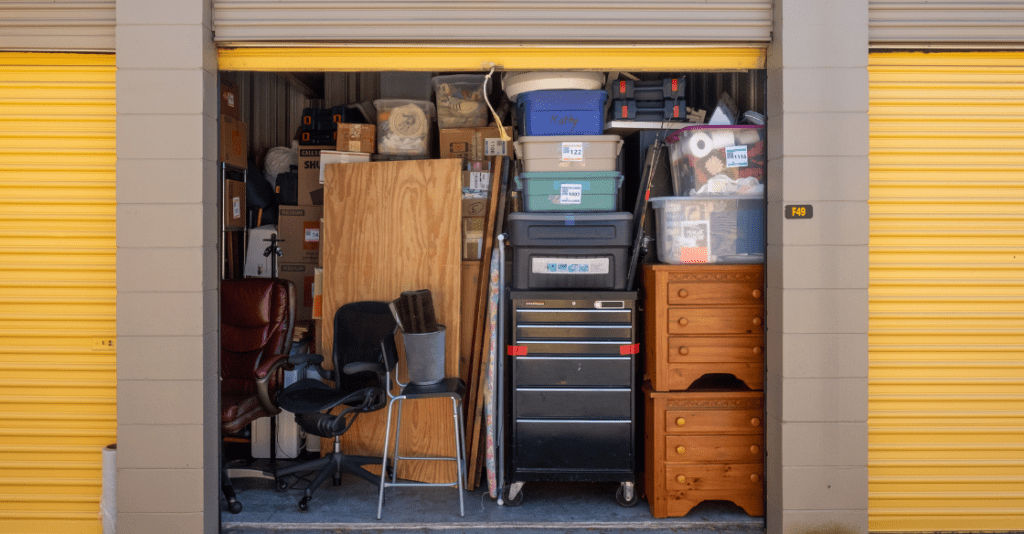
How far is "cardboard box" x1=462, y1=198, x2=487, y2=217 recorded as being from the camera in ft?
13.2

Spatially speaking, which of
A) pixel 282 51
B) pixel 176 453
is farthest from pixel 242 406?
pixel 282 51

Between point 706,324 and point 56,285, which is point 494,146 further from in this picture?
point 56,285

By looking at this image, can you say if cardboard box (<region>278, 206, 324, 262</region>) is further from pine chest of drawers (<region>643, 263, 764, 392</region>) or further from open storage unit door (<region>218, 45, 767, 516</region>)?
pine chest of drawers (<region>643, 263, 764, 392</region>)

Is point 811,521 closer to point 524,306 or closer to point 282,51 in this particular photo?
point 524,306

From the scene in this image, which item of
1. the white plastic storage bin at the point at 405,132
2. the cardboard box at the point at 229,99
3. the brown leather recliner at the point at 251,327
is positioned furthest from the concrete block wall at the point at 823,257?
the cardboard box at the point at 229,99

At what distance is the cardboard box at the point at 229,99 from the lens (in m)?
4.24

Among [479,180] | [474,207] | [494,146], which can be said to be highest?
[494,146]

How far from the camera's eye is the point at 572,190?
11.1 feet

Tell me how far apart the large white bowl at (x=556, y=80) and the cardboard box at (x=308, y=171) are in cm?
171

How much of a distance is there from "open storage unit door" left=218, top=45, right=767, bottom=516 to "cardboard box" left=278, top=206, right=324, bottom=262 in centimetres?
33

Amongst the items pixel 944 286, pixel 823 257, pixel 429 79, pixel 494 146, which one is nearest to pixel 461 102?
pixel 494 146

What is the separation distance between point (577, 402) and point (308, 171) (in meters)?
2.52

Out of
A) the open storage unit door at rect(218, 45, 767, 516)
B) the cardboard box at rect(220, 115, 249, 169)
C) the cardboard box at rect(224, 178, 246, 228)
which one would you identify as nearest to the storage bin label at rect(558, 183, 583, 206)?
the open storage unit door at rect(218, 45, 767, 516)

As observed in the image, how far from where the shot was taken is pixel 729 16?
293cm
